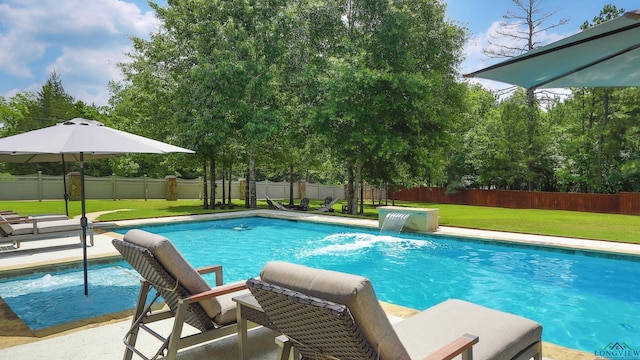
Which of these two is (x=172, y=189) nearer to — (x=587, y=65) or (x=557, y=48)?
(x=587, y=65)

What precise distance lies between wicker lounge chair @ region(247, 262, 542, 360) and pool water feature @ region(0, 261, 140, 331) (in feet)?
9.87

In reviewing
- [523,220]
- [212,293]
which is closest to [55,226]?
[212,293]

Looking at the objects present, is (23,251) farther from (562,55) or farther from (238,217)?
(562,55)

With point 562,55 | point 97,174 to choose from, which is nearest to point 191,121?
point 562,55

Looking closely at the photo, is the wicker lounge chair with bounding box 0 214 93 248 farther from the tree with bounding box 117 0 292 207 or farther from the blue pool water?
the tree with bounding box 117 0 292 207

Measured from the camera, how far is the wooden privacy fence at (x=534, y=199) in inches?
778

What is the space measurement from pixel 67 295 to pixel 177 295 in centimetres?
334

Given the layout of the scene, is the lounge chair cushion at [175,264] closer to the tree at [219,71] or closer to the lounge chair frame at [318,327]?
the lounge chair frame at [318,327]

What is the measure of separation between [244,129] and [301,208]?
168 inches

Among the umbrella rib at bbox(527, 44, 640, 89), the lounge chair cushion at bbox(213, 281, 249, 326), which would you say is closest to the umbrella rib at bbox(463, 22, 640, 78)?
the umbrella rib at bbox(527, 44, 640, 89)

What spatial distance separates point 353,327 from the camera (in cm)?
176

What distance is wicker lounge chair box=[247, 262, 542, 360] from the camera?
1.80m

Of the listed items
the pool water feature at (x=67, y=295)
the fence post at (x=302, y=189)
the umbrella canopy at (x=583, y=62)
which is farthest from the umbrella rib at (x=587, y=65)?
the fence post at (x=302, y=189)

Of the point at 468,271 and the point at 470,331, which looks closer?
the point at 470,331
